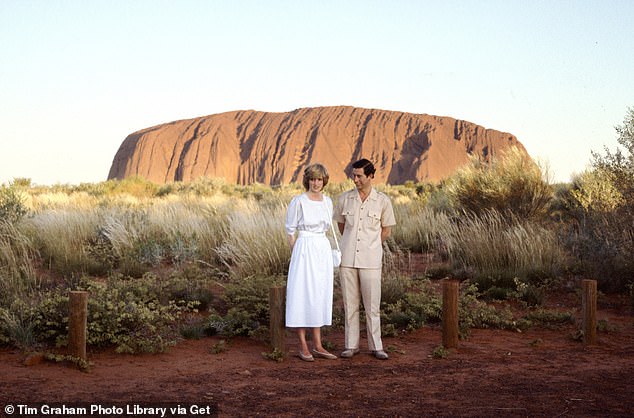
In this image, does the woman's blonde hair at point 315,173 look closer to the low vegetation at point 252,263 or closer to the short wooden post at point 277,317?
the short wooden post at point 277,317

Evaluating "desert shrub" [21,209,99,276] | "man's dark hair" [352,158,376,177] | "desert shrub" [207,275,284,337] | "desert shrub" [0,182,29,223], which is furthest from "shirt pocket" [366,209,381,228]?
"desert shrub" [0,182,29,223]

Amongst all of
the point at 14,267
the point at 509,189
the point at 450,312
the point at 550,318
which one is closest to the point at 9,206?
the point at 14,267

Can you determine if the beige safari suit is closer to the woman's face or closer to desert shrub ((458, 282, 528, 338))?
the woman's face

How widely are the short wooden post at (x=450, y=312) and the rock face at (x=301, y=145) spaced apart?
62.0 metres

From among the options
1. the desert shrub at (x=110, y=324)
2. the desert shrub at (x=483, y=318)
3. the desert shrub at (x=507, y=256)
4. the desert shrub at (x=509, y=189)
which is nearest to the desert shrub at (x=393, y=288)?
the desert shrub at (x=483, y=318)

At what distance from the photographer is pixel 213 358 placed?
6398 mm

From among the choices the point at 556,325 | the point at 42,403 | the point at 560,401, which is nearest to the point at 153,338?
the point at 42,403

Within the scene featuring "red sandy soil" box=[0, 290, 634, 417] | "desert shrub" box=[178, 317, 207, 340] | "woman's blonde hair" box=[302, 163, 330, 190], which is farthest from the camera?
"desert shrub" box=[178, 317, 207, 340]

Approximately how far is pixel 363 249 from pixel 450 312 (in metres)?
1.25

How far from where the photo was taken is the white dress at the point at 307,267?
6160mm

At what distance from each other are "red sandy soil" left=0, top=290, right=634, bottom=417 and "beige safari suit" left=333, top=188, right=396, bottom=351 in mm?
555

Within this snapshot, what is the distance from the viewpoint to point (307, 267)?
20.2 ft

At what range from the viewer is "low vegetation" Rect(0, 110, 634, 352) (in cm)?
691

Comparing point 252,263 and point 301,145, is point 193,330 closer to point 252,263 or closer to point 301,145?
point 252,263
